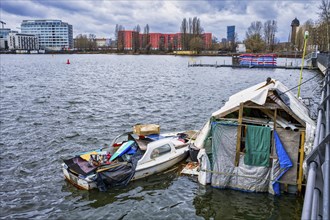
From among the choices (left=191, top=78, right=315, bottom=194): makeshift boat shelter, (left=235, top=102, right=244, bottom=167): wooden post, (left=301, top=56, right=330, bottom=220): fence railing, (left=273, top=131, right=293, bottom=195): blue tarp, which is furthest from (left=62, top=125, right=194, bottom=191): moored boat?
(left=301, top=56, right=330, bottom=220): fence railing

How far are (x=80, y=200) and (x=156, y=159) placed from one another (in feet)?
15.2

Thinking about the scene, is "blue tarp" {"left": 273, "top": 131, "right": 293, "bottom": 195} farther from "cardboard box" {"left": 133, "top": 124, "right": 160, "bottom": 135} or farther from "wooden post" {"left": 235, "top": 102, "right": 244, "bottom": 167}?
"cardboard box" {"left": 133, "top": 124, "right": 160, "bottom": 135}

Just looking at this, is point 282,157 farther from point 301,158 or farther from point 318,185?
point 318,185

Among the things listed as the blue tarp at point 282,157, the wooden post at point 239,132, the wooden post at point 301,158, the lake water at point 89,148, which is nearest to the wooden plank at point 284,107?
the wooden post at point 301,158

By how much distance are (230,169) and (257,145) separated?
1774mm

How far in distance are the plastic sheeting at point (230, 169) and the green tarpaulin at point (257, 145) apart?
33 centimetres

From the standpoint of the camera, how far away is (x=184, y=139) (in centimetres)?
2116

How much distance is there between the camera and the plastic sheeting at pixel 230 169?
1508cm

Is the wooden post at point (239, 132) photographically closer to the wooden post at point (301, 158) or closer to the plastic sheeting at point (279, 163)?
the plastic sheeting at point (279, 163)

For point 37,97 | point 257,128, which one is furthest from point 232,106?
point 37,97

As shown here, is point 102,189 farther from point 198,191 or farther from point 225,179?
point 225,179

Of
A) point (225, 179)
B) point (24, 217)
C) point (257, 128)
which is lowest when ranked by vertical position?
point (24, 217)

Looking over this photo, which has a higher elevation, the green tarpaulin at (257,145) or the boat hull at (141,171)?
the green tarpaulin at (257,145)

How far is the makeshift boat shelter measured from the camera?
47.4 feet
